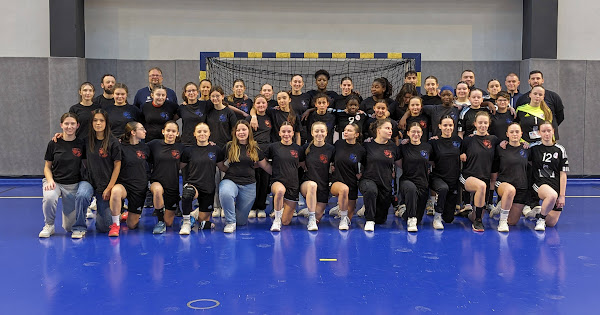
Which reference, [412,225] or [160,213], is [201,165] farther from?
[412,225]

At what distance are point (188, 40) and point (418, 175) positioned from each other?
6.81m

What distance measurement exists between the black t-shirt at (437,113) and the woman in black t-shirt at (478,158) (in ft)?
1.47

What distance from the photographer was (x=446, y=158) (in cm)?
821

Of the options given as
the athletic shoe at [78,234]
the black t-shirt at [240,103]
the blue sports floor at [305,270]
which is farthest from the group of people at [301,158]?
the blue sports floor at [305,270]

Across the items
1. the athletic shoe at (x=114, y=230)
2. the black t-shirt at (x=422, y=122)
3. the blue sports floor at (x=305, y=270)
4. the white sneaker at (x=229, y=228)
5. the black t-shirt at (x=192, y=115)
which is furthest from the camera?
the black t-shirt at (x=422, y=122)

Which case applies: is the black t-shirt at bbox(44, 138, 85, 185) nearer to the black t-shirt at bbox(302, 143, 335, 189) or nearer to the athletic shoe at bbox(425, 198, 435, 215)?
the black t-shirt at bbox(302, 143, 335, 189)

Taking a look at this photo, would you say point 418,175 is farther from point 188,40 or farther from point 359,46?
point 188,40

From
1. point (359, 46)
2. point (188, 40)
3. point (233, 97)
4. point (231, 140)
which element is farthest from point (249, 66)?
point (231, 140)

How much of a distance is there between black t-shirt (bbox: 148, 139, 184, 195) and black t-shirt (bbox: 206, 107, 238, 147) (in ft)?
2.75

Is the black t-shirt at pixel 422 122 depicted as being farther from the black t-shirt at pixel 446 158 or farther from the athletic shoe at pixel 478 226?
the athletic shoe at pixel 478 226

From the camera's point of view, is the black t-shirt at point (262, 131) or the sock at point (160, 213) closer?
the sock at point (160, 213)

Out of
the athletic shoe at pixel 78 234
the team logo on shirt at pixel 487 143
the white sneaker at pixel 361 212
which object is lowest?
the athletic shoe at pixel 78 234

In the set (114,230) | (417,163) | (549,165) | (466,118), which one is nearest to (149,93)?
(114,230)

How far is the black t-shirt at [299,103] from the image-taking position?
9156 mm
